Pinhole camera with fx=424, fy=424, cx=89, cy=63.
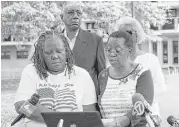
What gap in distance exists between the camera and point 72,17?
4.88m

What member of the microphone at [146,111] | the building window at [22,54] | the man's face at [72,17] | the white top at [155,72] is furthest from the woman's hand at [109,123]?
the building window at [22,54]

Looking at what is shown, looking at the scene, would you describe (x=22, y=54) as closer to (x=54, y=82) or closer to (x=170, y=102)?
(x=170, y=102)

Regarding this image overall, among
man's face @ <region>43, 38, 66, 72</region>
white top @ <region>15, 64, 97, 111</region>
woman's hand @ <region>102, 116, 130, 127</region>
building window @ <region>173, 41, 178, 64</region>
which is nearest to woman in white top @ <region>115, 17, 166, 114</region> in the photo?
woman's hand @ <region>102, 116, 130, 127</region>

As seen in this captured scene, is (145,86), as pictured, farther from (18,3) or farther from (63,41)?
(18,3)

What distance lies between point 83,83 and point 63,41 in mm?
350

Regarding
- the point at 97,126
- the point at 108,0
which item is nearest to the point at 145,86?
the point at 97,126

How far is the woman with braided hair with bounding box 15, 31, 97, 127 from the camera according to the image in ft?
9.77

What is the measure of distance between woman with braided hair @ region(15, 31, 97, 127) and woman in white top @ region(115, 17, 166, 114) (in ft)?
2.97

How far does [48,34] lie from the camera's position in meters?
3.16

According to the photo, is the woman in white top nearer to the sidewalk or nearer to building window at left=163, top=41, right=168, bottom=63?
the sidewalk

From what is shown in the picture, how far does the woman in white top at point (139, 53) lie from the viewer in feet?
13.8

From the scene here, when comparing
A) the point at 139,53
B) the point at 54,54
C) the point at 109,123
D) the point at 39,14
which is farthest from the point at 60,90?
the point at 39,14

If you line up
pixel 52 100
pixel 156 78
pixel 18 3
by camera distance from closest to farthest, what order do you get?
1. pixel 52 100
2. pixel 156 78
3. pixel 18 3

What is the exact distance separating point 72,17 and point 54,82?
1950 millimetres
